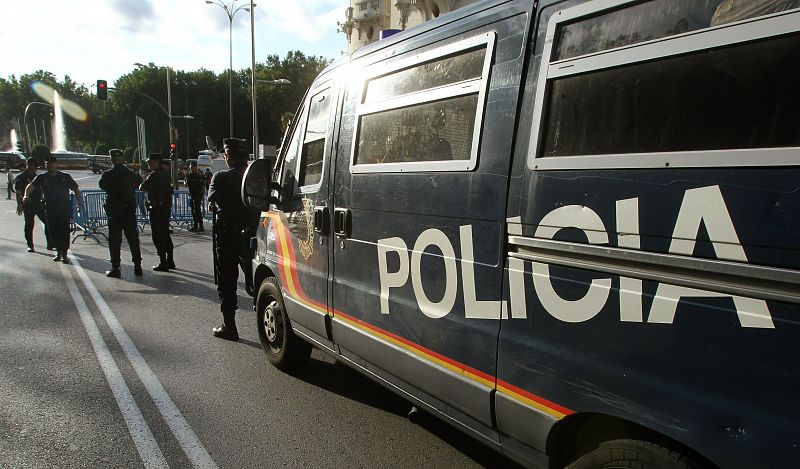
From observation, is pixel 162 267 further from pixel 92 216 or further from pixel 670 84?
pixel 670 84

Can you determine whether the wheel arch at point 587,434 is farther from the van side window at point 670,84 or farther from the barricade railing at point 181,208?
the barricade railing at point 181,208

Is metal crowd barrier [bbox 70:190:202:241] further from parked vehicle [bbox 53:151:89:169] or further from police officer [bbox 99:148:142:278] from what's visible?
parked vehicle [bbox 53:151:89:169]

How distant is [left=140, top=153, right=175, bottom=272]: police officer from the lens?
348 inches

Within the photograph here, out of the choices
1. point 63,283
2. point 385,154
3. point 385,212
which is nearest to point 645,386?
point 385,212

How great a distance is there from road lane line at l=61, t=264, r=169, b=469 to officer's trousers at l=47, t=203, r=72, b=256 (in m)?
4.31

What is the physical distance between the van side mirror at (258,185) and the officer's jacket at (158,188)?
5405 mm

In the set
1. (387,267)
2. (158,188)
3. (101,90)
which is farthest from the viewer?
(101,90)

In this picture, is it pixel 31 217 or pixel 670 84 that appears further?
pixel 31 217

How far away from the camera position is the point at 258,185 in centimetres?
417

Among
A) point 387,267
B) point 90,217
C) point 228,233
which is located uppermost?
point 387,267

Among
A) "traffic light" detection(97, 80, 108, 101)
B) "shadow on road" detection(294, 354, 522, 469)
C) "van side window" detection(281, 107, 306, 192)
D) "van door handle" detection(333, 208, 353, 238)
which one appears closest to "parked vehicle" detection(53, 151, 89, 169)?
"traffic light" detection(97, 80, 108, 101)

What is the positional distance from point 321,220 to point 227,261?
7.11ft

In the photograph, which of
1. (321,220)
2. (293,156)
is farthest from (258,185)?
(321,220)

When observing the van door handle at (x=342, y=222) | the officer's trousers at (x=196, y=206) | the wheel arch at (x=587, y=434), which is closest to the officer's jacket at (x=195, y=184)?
the officer's trousers at (x=196, y=206)
